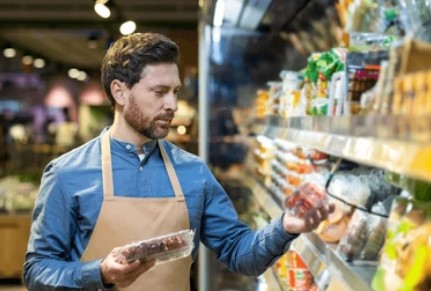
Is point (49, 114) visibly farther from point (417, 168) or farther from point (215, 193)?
→ point (417, 168)

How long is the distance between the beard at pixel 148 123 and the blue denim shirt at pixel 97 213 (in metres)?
0.09

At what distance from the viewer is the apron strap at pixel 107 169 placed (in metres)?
1.91

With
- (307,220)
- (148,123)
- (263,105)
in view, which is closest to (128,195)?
(148,123)

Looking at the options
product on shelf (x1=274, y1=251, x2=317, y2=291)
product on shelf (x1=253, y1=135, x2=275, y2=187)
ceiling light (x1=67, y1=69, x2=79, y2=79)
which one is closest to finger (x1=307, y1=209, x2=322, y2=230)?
product on shelf (x1=274, y1=251, x2=317, y2=291)

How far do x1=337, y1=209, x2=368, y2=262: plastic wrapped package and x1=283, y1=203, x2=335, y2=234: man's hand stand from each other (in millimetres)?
296

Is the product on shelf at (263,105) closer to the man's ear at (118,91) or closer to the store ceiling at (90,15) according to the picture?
the man's ear at (118,91)

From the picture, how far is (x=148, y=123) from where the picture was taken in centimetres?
192

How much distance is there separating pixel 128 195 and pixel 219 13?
285 cm

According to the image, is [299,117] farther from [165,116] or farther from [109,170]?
[109,170]

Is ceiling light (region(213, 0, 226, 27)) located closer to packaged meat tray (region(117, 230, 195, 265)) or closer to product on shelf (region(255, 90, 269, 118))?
product on shelf (region(255, 90, 269, 118))

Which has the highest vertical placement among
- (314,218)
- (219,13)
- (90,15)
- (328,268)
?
(90,15)

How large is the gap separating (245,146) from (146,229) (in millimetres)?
3419

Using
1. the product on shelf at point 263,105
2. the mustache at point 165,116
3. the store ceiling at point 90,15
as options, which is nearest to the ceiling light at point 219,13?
the product on shelf at point 263,105

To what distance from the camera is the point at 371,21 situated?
8.62 feet
